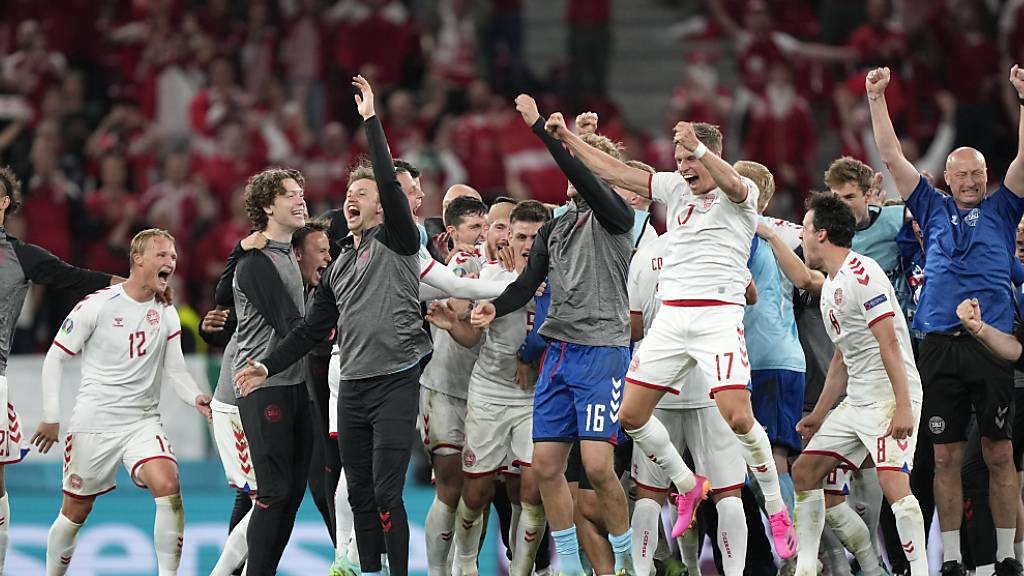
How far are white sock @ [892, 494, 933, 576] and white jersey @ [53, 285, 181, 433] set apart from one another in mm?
4807

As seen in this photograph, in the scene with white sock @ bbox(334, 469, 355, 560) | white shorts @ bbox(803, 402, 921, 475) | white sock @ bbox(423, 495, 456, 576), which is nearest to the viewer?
white shorts @ bbox(803, 402, 921, 475)

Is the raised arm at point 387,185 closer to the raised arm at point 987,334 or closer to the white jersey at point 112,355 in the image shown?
the white jersey at point 112,355

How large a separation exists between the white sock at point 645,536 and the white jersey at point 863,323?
1.42 metres

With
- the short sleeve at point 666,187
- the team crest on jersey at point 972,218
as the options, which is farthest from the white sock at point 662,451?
the team crest on jersey at point 972,218

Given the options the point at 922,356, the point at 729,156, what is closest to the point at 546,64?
the point at 729,156

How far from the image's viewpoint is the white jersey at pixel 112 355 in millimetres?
8969

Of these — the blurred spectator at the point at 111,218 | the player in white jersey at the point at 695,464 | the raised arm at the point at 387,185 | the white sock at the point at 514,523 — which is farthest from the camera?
the blurred spectator at the point at 111,218

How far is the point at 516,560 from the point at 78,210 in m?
9.06

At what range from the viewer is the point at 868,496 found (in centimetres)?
968

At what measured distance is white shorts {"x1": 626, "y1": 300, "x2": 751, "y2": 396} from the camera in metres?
7.89

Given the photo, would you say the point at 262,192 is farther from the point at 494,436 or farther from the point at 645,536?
the point at 645,536

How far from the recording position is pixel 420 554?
11.8 metres

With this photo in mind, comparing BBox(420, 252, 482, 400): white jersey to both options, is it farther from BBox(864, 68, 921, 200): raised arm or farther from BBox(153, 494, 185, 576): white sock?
BBox(864, 68, 921, 200): raised arm

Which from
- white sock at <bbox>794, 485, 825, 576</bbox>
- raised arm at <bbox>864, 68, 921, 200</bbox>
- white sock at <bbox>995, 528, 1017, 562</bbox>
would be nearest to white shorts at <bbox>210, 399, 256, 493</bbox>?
white sock at <bbox>794, 485, 825, 576</bbox>
